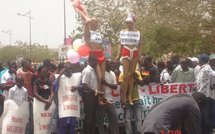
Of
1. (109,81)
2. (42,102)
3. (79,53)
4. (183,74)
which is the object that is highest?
(79,53)

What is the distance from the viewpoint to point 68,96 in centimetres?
974

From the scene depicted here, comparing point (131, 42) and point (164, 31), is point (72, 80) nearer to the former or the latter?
point (131, 42)

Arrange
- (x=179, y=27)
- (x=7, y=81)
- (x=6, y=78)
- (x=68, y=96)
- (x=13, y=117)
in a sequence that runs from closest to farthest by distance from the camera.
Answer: (x=68, y=96) → (x=13, y=117) → (x=7, y=81) → (x=6, y=78) → (x=179, y=27)

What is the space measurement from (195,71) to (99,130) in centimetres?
317

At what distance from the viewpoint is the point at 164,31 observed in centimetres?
2802

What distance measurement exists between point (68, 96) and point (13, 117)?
1.28 meters

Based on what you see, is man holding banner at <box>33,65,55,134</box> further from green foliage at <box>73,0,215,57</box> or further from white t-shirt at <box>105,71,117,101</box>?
green foliage at <box>73,0,215,57</box>

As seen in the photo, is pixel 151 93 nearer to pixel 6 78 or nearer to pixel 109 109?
pixel 109 109

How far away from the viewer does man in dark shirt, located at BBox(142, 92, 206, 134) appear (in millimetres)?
5902

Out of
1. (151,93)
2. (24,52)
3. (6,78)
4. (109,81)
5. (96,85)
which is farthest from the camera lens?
(24,52)

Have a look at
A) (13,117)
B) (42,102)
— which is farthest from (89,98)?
(13,117)

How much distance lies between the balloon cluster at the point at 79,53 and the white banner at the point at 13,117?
1.38 m

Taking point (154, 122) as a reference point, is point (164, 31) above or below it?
above

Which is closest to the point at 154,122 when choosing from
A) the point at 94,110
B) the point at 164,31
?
the point at 94,110
